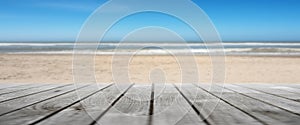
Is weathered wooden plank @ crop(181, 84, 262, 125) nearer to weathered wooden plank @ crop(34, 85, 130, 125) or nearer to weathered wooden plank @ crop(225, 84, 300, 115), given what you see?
weathered wooden plank @ crop(225, 84, 300, 115)

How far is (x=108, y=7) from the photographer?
215 centimetres

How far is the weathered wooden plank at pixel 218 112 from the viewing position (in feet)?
6.36

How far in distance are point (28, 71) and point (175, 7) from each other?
13.5m

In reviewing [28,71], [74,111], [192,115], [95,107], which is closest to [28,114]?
[74,111]

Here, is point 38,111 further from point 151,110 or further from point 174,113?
point 174,113

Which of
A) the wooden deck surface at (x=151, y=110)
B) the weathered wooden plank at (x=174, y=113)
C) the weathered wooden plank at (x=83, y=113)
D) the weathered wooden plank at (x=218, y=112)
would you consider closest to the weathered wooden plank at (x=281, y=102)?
the wooden deck surface at (x=151, y=110)

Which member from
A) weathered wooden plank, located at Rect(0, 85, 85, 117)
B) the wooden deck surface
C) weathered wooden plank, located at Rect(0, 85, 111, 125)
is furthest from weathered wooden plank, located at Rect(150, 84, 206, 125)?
weathered wooden plank, located at Rect(0, 85, 85, 117)

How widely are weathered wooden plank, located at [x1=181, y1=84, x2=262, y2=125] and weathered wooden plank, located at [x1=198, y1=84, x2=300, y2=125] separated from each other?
6 centimetres

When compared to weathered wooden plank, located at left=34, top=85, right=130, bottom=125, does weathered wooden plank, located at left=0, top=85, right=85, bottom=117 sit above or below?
below

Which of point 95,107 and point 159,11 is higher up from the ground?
point 159,11

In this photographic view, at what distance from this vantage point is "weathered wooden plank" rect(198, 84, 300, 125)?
198 cm

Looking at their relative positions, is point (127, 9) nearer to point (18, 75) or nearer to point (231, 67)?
point (18, 75)

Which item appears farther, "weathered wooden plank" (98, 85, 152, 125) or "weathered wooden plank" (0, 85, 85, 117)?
"weathered wooden plank" (0, 85, 85, 117)

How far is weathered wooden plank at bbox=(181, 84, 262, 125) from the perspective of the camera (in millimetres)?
1938
